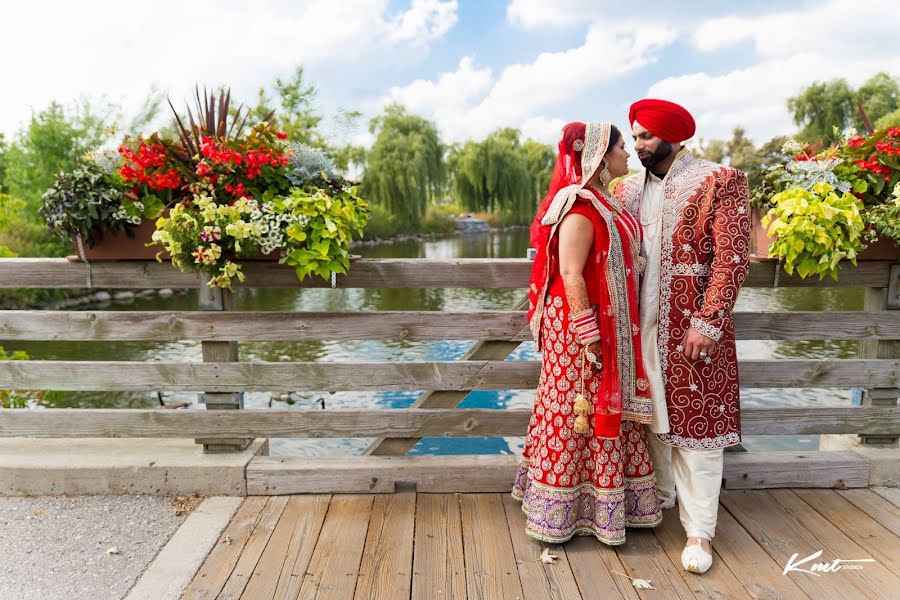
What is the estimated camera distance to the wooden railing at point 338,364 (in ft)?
9.12

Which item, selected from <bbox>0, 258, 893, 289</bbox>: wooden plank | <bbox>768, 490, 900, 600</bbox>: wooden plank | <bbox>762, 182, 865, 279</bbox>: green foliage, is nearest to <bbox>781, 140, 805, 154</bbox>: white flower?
<bbox>762, 182, 865, 279</bbox>: green foliage

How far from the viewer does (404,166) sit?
2412 centimetres

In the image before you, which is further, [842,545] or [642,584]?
[842,545]

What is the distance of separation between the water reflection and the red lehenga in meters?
1.32

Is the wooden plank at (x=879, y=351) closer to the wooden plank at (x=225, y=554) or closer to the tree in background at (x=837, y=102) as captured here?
the wooden plank at (x=225, y=554)

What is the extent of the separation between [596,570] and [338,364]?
1.35 metres

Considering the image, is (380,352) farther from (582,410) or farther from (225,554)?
(582,410)

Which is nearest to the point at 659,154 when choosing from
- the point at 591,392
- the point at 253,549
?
the point at 591,392

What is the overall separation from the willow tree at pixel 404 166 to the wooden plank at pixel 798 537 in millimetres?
22167

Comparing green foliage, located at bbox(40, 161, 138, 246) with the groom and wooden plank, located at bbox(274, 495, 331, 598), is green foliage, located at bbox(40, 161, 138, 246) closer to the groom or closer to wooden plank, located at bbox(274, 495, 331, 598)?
wooden plank, located at bbox(274, 495, 331, 598)

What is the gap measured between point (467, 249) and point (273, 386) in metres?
22.8

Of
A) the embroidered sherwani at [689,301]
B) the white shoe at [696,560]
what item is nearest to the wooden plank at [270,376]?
the embroidered sherwani at [689,301]

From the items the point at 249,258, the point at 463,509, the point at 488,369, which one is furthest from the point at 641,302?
the point at 249,258

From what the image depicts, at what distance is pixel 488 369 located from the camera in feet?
9.30
